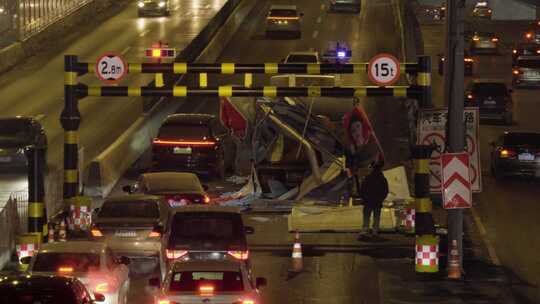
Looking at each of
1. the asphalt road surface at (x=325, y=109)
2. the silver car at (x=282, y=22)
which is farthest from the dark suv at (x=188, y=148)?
the silver car at (x=282, y=22)

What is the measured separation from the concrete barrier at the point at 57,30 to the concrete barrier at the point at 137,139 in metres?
6.97

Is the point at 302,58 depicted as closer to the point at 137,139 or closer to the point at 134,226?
the point at 137,139

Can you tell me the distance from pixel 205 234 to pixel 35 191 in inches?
184

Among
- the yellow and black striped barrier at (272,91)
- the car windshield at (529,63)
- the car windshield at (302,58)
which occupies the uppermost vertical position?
the yellow and black striped barrier at (272,91)

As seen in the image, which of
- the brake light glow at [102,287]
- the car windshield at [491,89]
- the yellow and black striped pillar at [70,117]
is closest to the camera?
the brake light glow at [102,287]

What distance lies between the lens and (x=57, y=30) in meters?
Answer: 60.7

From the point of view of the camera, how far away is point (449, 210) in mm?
24391

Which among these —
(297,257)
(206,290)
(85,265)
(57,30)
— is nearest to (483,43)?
(57,30)

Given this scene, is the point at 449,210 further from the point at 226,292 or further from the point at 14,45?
the point at 14,45

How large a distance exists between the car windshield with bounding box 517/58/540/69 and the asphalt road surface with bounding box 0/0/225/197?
47.5 feet

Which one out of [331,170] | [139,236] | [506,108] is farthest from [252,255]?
[506,108]

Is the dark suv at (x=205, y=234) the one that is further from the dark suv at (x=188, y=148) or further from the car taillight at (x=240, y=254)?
the dark suv at (x=188, y=148)

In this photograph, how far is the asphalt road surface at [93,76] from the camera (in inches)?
1657

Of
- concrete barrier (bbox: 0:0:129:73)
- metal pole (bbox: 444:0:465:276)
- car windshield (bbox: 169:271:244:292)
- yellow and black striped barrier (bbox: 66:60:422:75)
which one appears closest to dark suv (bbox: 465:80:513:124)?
concrete barrier (bbox: 0:0:129:73)
